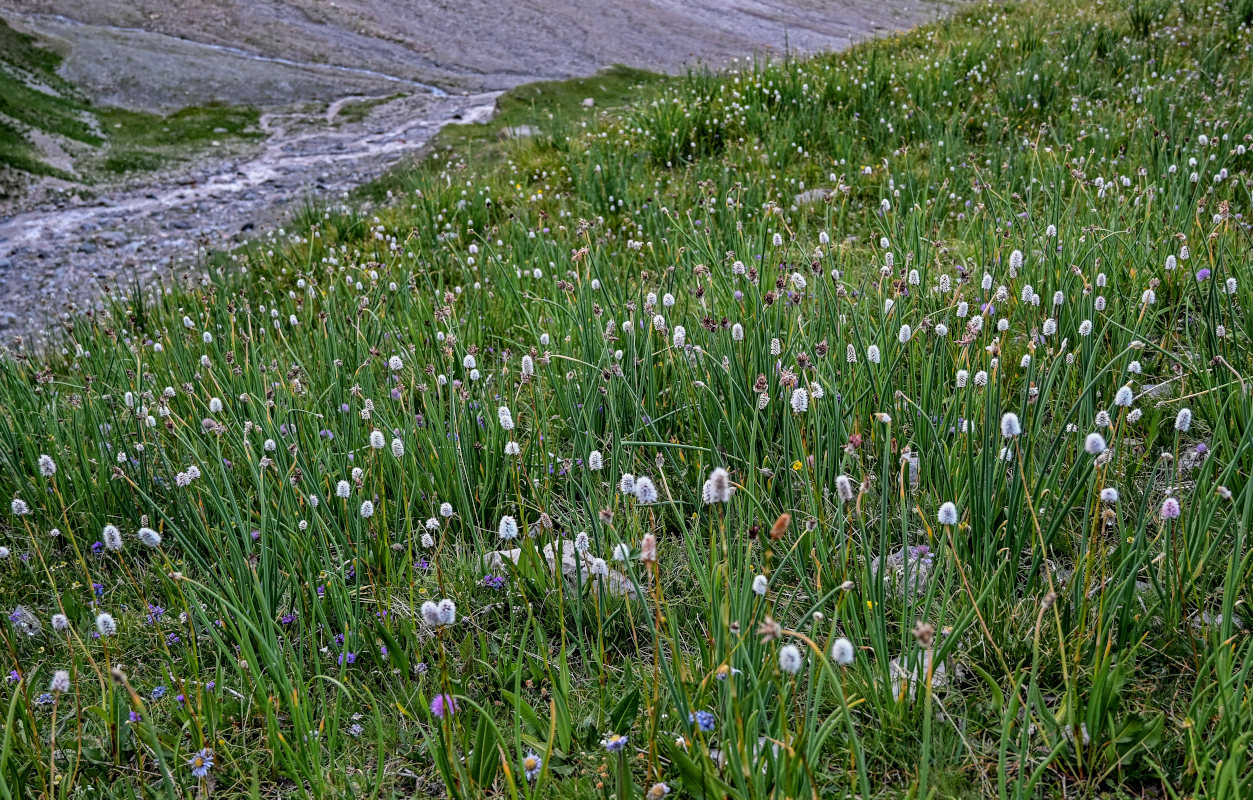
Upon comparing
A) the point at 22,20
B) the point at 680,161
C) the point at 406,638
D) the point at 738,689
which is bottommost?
the point at 406,638

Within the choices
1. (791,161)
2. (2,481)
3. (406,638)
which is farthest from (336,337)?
(791,161)

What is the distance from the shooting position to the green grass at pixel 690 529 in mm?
1839

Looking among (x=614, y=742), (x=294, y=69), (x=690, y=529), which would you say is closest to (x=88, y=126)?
(x=294, y=69)

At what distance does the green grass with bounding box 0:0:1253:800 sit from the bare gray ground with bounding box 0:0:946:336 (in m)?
3.61

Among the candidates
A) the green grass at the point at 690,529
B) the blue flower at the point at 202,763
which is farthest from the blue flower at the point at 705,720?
the blue flower at the point at 202,763

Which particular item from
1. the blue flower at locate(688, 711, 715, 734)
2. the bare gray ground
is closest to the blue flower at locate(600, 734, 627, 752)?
the blue flower at locate(688, 711, 715, 734)

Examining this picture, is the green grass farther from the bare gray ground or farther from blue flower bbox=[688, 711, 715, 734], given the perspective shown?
the bare gray ground

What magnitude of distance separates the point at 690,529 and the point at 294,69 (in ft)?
55.1

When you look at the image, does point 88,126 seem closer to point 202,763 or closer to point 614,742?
point 202,763

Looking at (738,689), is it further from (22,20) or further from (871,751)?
(22,20)

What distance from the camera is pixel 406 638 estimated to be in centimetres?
237

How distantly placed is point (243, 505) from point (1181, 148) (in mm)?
5917

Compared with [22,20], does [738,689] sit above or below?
below

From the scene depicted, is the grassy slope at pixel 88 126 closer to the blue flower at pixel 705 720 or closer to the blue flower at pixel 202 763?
the blue flower at pixel 202 763
